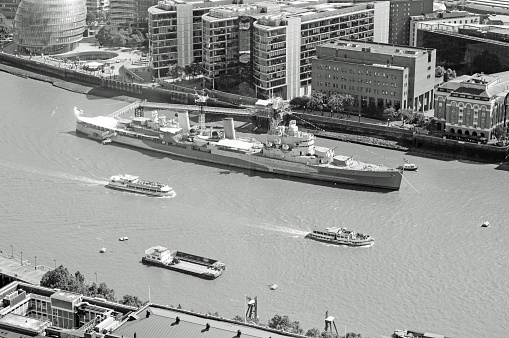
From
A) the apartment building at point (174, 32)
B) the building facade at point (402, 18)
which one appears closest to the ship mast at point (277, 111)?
the apartment building at point (174, 32)

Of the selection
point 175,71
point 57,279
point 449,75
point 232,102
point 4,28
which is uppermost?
point 4,28

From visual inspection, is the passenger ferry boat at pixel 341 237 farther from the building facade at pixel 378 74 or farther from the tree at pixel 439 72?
the tree at pixel 439 72

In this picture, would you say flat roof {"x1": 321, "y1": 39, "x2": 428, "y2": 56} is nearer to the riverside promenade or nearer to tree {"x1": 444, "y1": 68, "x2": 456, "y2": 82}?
tree {"x1": 444, "y1": 68, "x2": 456, "y2": 82}

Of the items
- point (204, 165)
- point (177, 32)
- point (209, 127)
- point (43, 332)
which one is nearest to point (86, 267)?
point (43, 332)

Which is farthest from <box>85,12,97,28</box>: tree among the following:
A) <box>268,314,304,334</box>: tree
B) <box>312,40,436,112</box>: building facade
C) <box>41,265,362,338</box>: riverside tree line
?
<box>268,314,304,334</box>: tree

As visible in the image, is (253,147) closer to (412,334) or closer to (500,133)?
(500,133)

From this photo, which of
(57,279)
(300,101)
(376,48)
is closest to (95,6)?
(300,101)

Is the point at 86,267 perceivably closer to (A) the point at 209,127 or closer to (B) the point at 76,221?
(B) the point at 76,221
